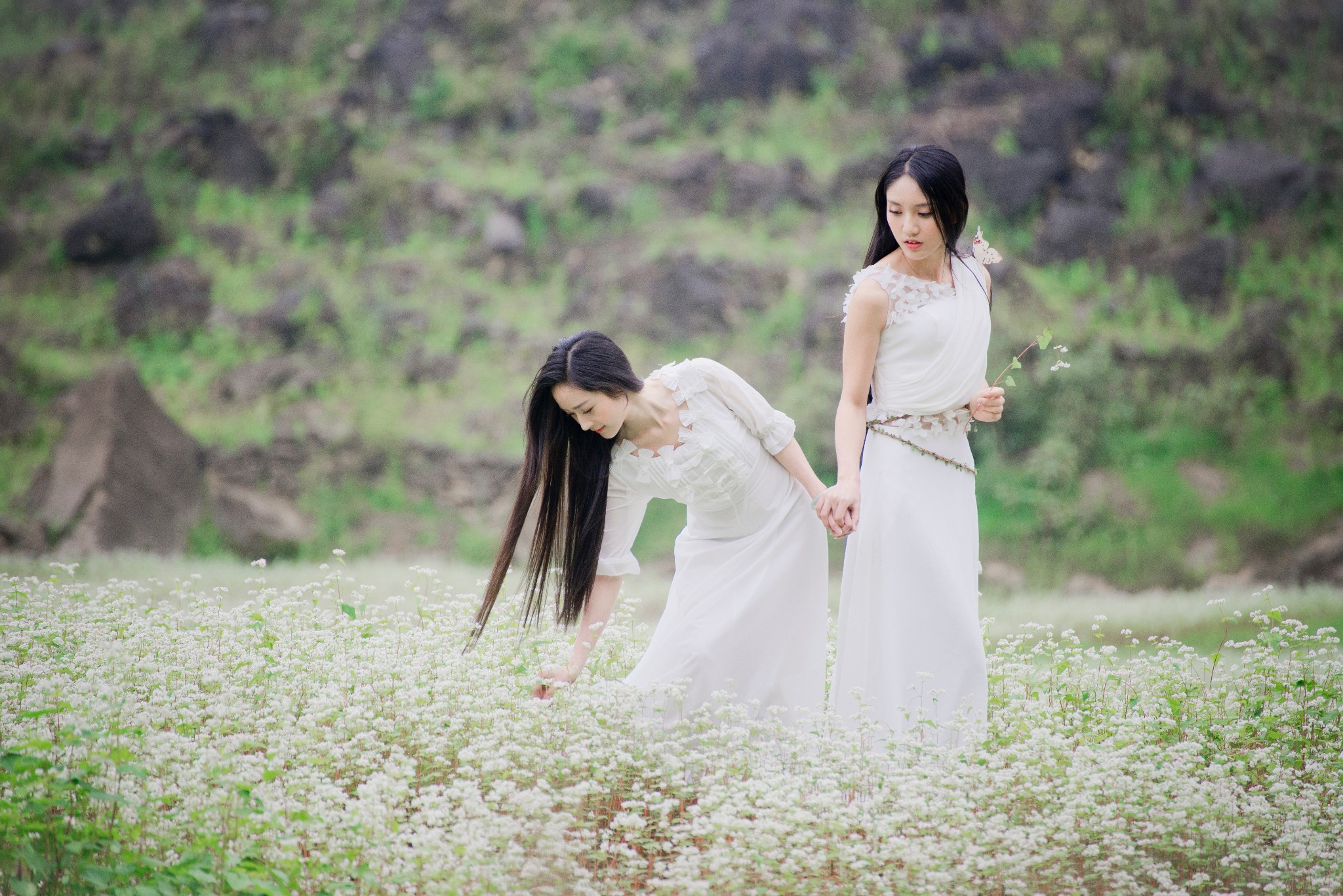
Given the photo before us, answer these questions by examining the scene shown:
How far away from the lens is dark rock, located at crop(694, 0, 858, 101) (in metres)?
16.6

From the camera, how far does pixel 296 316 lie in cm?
1488

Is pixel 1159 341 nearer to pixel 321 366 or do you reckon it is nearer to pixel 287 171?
pixel 321 366

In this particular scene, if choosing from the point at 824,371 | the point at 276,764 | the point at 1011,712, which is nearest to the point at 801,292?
the point at 824,371

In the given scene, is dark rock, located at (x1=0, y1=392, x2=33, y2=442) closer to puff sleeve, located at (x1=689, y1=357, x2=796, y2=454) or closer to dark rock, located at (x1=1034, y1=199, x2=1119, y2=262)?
puff sleeve, located at (x1=689, y1=357, x2=796, y2=454)

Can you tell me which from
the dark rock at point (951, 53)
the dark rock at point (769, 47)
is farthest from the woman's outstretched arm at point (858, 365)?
the dark rock at point (951, 53)

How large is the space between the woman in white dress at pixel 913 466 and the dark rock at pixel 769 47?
41.6 feet

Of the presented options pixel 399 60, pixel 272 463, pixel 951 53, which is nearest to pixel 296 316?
pixel 272 463

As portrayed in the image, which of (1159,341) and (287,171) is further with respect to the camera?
(287,171)

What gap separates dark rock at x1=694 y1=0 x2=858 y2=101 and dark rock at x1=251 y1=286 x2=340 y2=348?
6.11 meters

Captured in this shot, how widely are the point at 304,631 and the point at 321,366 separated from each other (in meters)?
9.90

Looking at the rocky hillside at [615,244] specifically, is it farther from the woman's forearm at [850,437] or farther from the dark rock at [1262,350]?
the woman's forearm at [850,437]

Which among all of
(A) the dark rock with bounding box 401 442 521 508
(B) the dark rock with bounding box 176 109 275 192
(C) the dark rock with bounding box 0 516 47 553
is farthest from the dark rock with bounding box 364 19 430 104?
(C) the dark rock with bounding box 0 516 47 553

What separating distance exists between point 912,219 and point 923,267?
10.4 inches

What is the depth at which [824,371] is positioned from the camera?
42.7ft
